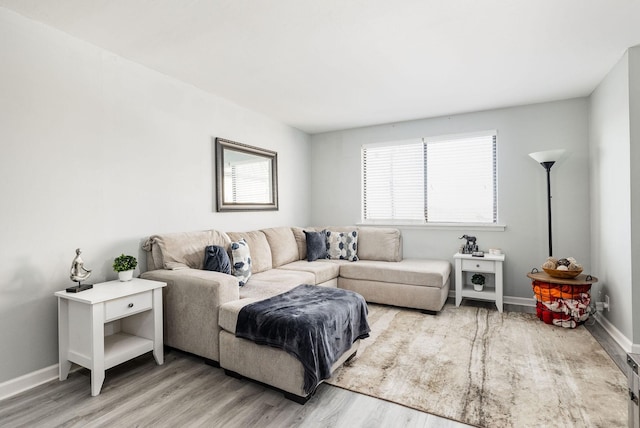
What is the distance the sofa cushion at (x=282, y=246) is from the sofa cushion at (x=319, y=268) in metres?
0.09

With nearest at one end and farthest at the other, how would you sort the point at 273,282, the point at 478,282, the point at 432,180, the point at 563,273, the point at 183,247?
1. the point at 183,247
2. the point at 273,282
3. the point at 563,273
4. the point at 478,282
5. the point at 432,180

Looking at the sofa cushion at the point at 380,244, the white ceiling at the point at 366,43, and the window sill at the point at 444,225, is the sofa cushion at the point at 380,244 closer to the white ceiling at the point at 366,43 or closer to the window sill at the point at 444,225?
the window sill at the point at 444,225

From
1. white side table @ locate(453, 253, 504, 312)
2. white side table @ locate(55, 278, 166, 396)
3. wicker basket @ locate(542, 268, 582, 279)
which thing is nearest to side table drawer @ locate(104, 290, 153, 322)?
white side table @ locate(55, 278, 166, 396)

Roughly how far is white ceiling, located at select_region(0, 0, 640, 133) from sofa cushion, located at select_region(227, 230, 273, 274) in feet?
5.21

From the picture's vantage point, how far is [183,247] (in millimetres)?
3021

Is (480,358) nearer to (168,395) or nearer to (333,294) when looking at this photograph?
(333,294)

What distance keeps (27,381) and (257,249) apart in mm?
2111

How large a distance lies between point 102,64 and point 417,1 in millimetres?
Answer: 2457

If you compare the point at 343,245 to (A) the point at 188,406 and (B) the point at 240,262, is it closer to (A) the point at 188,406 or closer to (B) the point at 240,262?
(B) the point at 240,262

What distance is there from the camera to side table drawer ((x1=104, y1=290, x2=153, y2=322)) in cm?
220

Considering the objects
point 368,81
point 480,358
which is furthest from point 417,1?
point 480,358

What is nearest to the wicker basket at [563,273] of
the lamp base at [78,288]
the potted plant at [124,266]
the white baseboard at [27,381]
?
the potted plant at [124,266]

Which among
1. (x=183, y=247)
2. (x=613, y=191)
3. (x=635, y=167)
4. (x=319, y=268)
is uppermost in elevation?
(x=635, y=167)

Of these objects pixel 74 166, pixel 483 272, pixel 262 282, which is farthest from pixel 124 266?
pixel 483 272
